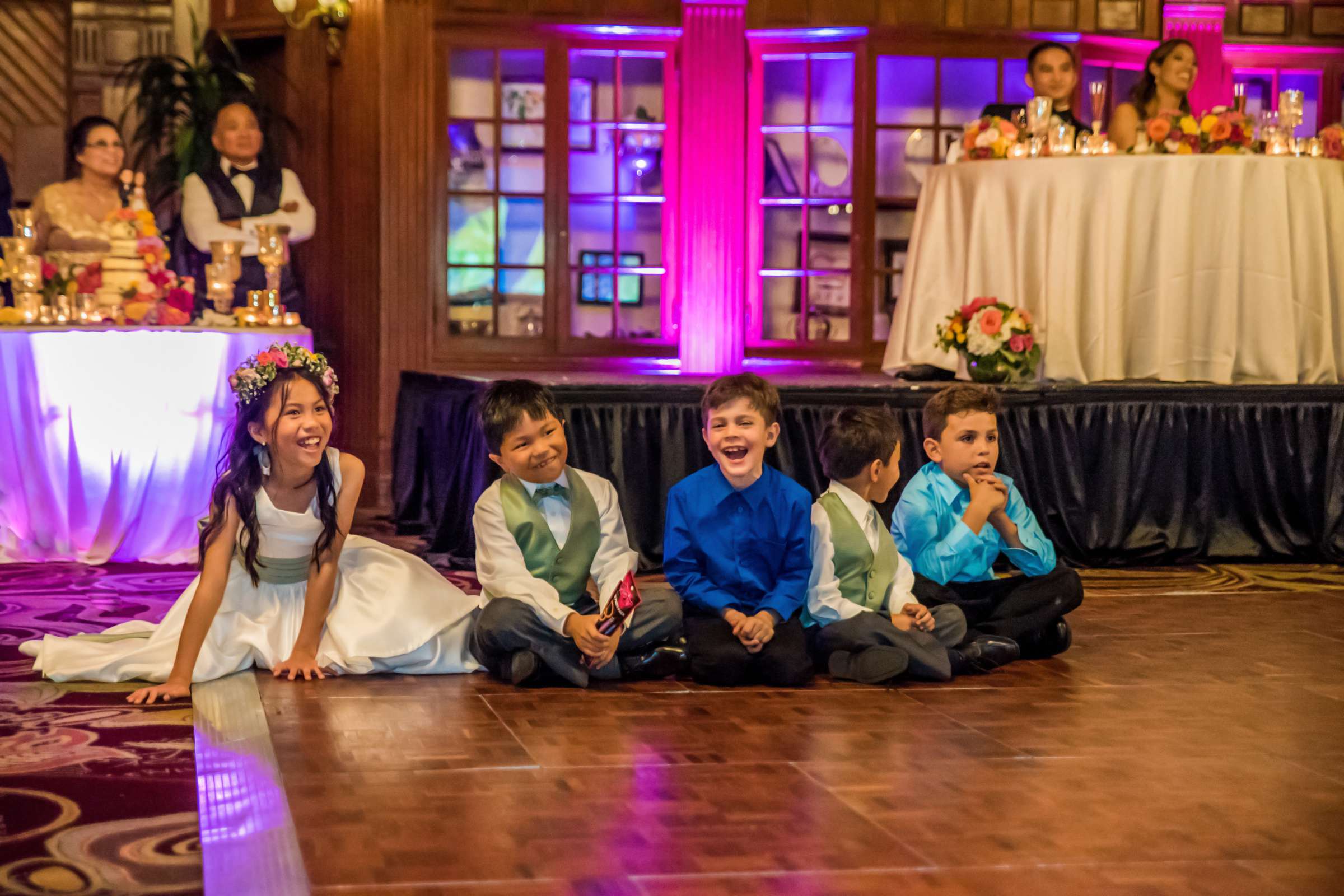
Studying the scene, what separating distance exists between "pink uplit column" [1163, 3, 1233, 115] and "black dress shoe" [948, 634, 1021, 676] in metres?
4.94

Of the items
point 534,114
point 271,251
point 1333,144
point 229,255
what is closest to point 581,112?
point 534,114

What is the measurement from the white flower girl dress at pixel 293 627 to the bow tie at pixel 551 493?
341 mm

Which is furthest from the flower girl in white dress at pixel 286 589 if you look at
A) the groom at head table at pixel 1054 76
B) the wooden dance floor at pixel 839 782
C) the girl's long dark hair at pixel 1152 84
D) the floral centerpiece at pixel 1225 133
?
the girl's long dark hair at pixel 1152 84

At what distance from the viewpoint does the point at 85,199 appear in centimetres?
579

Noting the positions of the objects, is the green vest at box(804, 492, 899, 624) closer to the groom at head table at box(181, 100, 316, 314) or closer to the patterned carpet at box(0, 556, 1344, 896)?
the patterned carpet at box(0, 556, 1344, 896)

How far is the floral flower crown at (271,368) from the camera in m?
3.47

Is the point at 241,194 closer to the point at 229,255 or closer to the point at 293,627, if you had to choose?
the point at 229,255

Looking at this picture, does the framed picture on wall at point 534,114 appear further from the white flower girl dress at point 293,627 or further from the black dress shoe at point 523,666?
the black dress shoe at point 523,666

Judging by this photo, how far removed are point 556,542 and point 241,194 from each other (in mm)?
3663

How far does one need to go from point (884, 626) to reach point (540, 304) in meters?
4.29

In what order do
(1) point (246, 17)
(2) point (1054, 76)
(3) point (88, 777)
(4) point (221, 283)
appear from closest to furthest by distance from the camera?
(3) point (88, 777)
(4) point (221, 283)
(2) point (1054, 76)
(1) point (246, 17)

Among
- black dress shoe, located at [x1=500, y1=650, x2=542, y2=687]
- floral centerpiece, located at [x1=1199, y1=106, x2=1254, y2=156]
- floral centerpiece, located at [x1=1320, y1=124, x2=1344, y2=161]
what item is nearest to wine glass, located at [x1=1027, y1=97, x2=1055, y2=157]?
floral centerpiece, located at [x1=1199, y1=106, x2=1254, y2=156]

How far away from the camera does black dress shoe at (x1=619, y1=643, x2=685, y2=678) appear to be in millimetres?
3529

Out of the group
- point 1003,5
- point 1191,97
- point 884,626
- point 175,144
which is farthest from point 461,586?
point 1191,97
